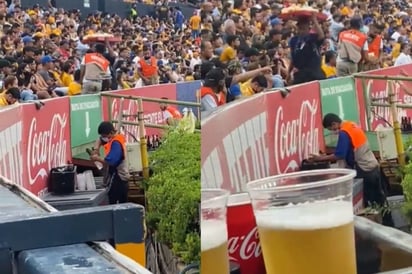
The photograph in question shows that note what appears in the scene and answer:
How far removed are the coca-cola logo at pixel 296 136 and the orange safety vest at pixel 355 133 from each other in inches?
1.5

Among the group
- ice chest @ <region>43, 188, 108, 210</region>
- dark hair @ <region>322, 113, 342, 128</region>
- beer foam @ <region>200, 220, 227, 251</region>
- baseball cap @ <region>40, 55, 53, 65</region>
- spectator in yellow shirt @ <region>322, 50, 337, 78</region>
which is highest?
baseball cap @ <region>40, 55, 53, 65</region>

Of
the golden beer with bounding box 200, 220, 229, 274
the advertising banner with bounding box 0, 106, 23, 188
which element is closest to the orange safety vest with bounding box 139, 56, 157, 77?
the advertising banner with bounding box 0, 106, 23, 188

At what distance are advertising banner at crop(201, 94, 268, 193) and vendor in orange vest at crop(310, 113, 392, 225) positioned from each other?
61mm

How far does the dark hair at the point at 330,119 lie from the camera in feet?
2.40

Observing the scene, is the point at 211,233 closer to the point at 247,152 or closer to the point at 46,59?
the point at 247,152

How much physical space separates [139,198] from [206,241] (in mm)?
252

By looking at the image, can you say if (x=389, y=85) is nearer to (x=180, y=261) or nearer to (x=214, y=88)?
(x=214, y=88)

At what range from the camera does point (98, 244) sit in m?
0.97

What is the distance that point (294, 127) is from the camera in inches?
27.7

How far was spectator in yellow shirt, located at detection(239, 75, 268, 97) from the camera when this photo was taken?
703 millimetres

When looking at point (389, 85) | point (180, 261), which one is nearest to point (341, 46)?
point (389, 85)

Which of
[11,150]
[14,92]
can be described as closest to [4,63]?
[14,92]

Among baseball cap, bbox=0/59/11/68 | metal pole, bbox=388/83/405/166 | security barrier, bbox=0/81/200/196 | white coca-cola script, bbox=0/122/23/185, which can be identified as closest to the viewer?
metal pole, bbox=388/83/405/166

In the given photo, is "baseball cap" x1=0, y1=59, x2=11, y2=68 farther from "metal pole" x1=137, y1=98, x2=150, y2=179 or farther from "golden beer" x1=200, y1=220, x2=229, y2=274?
"golden beer" x1=200, y1=220, x2=229, y2=274
